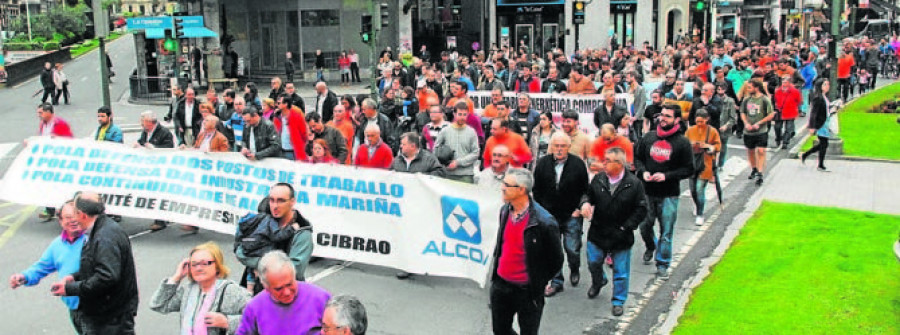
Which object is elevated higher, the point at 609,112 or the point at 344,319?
A: the point at 609,112

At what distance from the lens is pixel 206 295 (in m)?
5.48

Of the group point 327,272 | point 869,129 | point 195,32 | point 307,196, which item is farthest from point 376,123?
point 195,32

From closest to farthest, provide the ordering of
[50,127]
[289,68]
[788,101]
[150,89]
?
1. [50,127]
2. [788,101]
3. [150,89]
4. [289,68]

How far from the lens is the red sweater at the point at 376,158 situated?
10703mm

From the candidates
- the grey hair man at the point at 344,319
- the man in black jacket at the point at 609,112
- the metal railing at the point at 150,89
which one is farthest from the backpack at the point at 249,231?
the metal railing at the point at 150,89

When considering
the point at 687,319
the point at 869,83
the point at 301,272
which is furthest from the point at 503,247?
the point at 869,83

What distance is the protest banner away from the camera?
16703 mm

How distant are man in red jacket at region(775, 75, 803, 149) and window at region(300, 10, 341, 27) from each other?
83.6 feet

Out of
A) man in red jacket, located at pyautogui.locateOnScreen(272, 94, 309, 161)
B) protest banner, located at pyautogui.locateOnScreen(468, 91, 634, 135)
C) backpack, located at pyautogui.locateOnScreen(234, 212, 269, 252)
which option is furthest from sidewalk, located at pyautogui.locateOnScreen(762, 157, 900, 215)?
backpack, located at pyautogui.locateOnScreen(234, 212, 269, 252)

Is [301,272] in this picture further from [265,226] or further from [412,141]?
[412,141]

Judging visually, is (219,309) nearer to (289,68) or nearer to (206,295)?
(206,295)

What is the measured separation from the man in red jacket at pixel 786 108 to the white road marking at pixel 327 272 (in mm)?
10583

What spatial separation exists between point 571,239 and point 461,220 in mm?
1136

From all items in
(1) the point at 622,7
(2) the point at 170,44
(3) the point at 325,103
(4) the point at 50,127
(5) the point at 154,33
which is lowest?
(4) the point at 50,127
